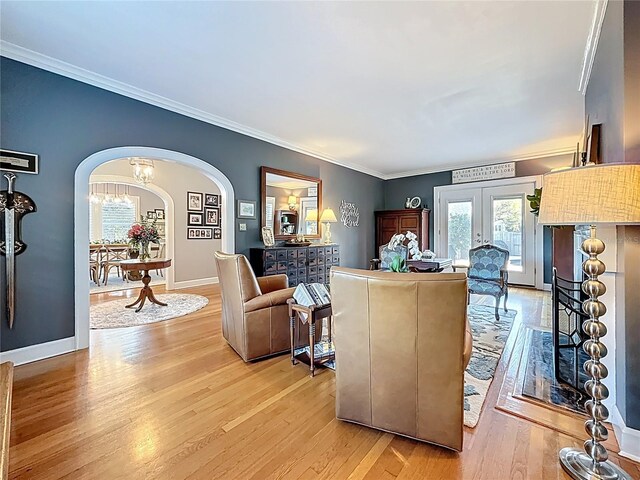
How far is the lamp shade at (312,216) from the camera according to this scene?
17.9ft

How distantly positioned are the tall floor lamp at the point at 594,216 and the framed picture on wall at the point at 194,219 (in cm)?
649

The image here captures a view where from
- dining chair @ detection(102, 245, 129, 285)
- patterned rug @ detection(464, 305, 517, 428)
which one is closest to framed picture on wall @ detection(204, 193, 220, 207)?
dining chair @ detection(102, 245, 129, 285)

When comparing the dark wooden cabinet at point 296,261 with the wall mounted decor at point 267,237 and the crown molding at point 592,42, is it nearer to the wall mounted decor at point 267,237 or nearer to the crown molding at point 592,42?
the wall mounted decor at point 267,237

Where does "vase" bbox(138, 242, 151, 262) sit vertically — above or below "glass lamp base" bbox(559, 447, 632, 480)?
above

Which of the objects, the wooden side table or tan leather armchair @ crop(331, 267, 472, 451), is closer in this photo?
tan leather armchair @ crop(331, 267, 472, 451)

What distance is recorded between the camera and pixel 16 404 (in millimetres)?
1936

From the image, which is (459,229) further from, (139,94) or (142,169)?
(142,169)

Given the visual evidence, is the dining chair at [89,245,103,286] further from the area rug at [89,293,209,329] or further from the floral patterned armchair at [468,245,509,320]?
the floral patterned armchair at [468,245,509,320]

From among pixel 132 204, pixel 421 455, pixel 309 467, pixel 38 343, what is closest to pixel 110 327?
pixel 38 343

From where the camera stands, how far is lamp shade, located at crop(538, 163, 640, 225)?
1117mm

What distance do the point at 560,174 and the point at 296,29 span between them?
197 cm

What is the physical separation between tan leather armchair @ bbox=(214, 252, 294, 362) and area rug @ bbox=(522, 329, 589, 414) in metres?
1.97

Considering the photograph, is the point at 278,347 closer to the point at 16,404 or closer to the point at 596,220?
the point at 16,404

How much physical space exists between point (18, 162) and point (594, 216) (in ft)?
13.1
